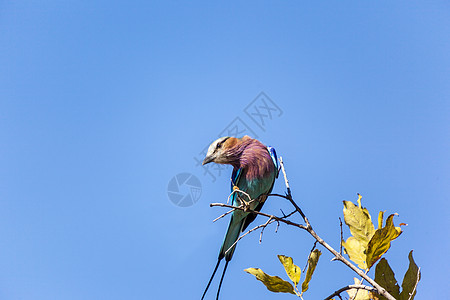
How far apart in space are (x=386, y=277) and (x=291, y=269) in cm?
43

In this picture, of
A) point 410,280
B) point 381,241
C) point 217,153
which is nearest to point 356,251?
point 381,241

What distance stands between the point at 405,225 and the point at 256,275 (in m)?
0.71

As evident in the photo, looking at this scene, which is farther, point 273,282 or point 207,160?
point 207,160

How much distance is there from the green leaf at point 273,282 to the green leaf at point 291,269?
0.05 metres

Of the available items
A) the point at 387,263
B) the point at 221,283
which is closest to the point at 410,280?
the point at 387,263

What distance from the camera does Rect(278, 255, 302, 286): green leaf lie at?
2018 millimetres

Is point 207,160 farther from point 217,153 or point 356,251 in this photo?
point 356,251

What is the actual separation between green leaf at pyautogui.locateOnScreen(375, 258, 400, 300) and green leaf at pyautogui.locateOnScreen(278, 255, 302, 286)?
36 centimetres

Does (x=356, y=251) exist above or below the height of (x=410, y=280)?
above

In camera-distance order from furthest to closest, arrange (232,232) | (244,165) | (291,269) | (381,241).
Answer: (232,232) → (244,165) → (291,269) → (381,241)

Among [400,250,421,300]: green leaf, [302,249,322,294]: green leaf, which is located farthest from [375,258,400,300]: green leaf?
[302,249,322,294]: green leaf

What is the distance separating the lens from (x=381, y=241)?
1893 millimetres

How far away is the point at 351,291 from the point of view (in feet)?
6.85

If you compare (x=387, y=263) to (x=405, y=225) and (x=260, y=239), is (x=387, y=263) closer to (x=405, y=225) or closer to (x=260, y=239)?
(x=405, y=225)
